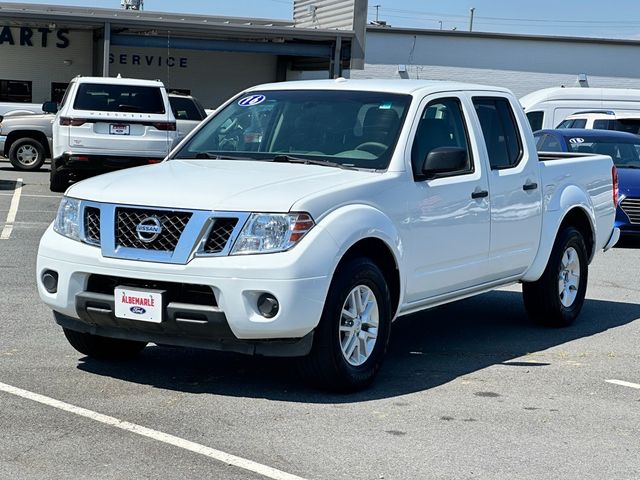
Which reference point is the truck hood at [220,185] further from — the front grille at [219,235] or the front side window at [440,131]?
the front side window at [440,131]

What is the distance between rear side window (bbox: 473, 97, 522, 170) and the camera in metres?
8.33

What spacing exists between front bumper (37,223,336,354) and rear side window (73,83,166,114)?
40.5 ft

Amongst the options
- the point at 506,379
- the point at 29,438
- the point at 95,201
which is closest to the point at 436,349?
the point at 506,379

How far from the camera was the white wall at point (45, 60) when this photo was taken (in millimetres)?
39594

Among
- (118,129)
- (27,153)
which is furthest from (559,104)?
(27,153)

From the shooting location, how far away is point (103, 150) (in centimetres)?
1827

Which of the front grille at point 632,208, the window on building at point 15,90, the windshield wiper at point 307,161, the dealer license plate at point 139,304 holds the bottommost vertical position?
the window on building at point 15,90

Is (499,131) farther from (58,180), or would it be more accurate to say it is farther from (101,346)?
(58,180)

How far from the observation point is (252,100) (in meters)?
8.09

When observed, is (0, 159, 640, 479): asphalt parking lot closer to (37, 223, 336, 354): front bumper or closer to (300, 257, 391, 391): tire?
(300, 257, 391, 391): tire

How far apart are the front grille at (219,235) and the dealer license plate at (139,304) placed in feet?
1.21

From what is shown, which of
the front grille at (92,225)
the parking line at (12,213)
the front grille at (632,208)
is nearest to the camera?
the front grille at (92,225)

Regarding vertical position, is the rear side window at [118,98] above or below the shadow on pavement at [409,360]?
above

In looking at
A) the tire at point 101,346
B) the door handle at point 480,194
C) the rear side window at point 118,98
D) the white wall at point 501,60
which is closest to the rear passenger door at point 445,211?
the door handle at point 480,194
